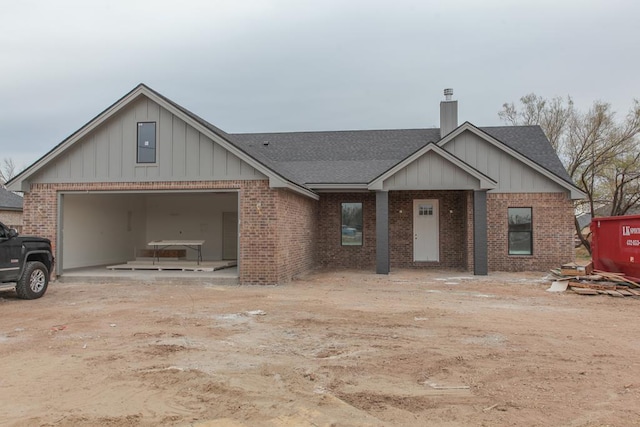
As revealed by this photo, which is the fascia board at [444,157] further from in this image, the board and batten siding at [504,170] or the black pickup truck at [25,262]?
the black pickup truck at [25,262]

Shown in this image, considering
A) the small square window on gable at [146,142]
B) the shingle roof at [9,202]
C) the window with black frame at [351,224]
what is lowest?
the window with black frame at [351,224]

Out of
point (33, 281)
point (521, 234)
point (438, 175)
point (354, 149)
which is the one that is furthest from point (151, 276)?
point (521, 234)

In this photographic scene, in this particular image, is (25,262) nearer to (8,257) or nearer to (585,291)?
(8,257)

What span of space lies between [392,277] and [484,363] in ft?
31.2

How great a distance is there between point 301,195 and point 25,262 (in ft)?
26.4

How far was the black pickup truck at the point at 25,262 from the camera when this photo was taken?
10102 mm

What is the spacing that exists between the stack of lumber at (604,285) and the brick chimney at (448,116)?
29.9ft

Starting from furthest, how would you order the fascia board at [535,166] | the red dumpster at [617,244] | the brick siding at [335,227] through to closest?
the fascia board at [535,166] < the brick siding at [335,227] < the red dumpster at [617,244]

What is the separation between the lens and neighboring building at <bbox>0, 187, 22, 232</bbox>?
24312mm

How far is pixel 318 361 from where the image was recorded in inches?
229

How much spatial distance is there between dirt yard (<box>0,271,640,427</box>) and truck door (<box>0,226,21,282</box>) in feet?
2.16

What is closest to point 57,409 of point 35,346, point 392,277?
point 35,346

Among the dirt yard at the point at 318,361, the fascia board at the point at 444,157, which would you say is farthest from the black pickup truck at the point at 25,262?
the fascia board at the point at 444,157

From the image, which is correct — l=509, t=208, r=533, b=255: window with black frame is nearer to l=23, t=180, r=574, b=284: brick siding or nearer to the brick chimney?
l=23, t=180, r=574, b=284: brick siding
